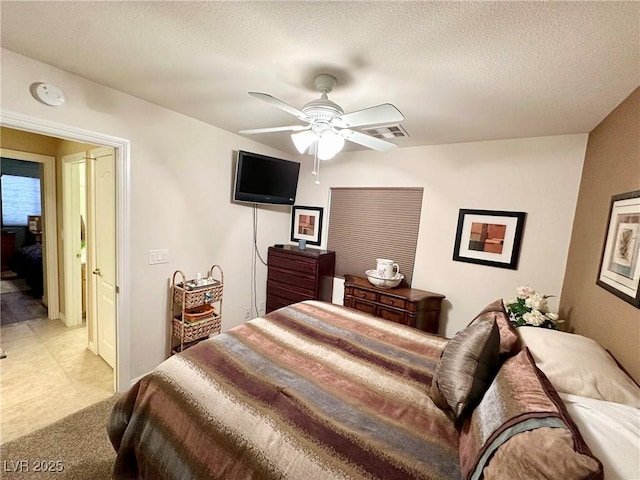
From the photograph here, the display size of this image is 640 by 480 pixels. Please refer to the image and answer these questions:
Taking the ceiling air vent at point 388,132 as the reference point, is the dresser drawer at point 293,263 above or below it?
below

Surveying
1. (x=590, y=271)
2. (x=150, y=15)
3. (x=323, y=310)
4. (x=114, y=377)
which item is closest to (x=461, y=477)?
(x=323, y=310)

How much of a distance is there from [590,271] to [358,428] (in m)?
1.91

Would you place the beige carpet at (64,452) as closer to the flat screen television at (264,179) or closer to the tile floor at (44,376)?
the tile floor at (44,376)

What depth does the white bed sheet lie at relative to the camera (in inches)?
28.0

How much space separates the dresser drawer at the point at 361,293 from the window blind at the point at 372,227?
507mm

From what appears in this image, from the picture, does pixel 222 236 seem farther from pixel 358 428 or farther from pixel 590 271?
pixel 590 271

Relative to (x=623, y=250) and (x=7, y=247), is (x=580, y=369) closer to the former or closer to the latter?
(x=623, y=250)

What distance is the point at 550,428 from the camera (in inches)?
29.4

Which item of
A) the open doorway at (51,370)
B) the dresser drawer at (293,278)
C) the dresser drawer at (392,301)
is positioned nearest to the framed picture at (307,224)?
the dresser drawer at (293,278)

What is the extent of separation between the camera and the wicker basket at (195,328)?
100 inches

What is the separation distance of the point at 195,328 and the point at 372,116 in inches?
95.3

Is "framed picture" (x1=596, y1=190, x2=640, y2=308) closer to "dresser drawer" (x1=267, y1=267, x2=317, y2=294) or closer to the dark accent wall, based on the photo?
the dark accent wall

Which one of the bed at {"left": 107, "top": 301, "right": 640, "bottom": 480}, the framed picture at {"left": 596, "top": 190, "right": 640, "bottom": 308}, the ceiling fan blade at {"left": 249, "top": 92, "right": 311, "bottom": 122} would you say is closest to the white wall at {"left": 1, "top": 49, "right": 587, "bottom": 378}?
the framed picture at {"left": 596, "top": 190, "right": 640, "bottom": 308}

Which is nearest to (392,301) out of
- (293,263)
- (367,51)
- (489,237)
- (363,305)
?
(363,305)
